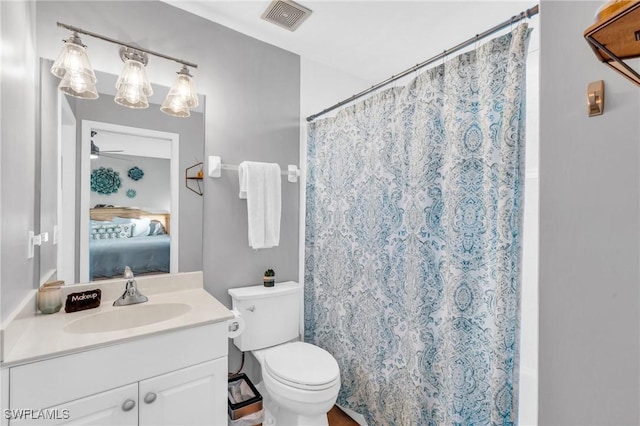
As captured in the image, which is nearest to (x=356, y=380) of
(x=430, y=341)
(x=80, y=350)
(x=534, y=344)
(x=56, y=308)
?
(x=430, y=341)

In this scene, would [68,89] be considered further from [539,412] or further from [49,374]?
[539,412]

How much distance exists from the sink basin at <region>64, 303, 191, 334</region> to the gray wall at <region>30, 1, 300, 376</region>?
0.38 m

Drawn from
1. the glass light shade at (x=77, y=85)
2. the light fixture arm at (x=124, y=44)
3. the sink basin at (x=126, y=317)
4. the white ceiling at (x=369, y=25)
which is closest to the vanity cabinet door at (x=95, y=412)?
the sink basin at (x=126, y=317)

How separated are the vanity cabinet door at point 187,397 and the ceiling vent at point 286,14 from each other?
1.87m

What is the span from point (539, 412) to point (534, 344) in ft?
1.65

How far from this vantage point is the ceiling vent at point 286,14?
1688 mm

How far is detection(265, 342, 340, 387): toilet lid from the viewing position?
1.48 meters

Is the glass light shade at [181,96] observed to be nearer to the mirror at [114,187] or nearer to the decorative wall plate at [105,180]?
the mirror at [114,187]

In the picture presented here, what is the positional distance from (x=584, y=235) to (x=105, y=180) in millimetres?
1973

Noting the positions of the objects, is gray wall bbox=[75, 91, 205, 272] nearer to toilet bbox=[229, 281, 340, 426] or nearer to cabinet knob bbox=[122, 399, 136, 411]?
toilet bbox=[229, 281, 340, 426]

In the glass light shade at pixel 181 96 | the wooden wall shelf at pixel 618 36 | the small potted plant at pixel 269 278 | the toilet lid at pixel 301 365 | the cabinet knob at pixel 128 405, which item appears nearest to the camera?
the wooden wall shelf at pixel 618 36

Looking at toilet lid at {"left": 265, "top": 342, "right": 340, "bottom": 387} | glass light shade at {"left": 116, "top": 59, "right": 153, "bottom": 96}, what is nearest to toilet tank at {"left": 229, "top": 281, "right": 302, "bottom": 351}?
toilet lid at {"left": 265, "top": 342, "right": 340, "bottom": 387}

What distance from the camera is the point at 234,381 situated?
182 centimetres

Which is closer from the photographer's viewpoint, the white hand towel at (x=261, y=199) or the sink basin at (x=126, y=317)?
the sink basin at (x=126, y=317)
